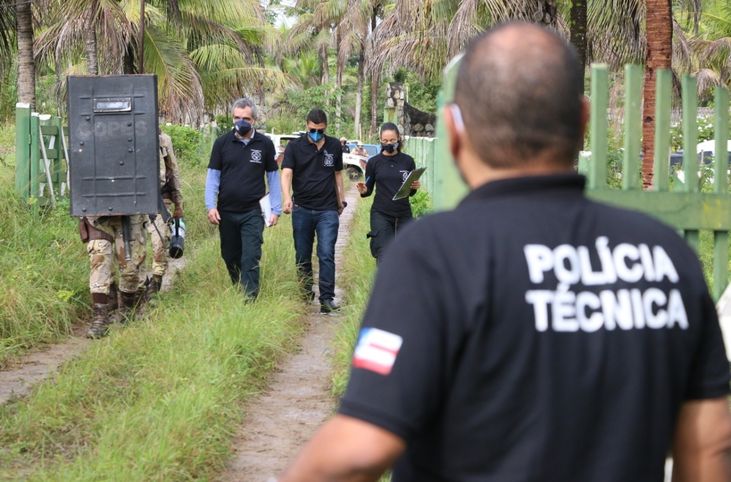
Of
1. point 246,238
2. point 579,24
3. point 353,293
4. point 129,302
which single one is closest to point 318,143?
point 246,238

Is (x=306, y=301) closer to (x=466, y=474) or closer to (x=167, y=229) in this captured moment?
(x=167, y=229)

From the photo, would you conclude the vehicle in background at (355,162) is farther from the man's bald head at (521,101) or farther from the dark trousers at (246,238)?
the man's bald head at (521,101)

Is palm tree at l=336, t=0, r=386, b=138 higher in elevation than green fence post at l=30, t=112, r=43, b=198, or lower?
higher

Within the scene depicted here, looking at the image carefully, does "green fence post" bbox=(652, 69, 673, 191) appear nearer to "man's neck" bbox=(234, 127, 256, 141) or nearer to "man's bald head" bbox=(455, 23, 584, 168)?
"man's bald head" bbox=(455, 23, 584, 168)

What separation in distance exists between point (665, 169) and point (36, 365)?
5.27 meters

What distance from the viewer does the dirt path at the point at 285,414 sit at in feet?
18.7

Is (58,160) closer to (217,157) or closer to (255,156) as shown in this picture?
(217,157)

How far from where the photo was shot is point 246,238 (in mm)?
9812

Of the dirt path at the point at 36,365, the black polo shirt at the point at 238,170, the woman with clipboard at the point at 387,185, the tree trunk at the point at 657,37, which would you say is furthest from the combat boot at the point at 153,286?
the tree trunk at the point at 657,37

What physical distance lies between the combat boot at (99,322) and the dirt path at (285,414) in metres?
1.60

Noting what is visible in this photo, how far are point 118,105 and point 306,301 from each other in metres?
2.58

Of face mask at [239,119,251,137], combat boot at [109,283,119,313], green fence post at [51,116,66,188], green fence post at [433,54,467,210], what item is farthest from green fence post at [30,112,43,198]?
green fence post at [433,54,467,210]

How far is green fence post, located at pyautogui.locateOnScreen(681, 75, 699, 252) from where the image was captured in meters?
4.24

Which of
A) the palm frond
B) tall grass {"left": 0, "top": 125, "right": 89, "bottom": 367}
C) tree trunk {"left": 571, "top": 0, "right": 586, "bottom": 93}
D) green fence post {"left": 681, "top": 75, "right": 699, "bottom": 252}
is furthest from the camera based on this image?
the palm frond
